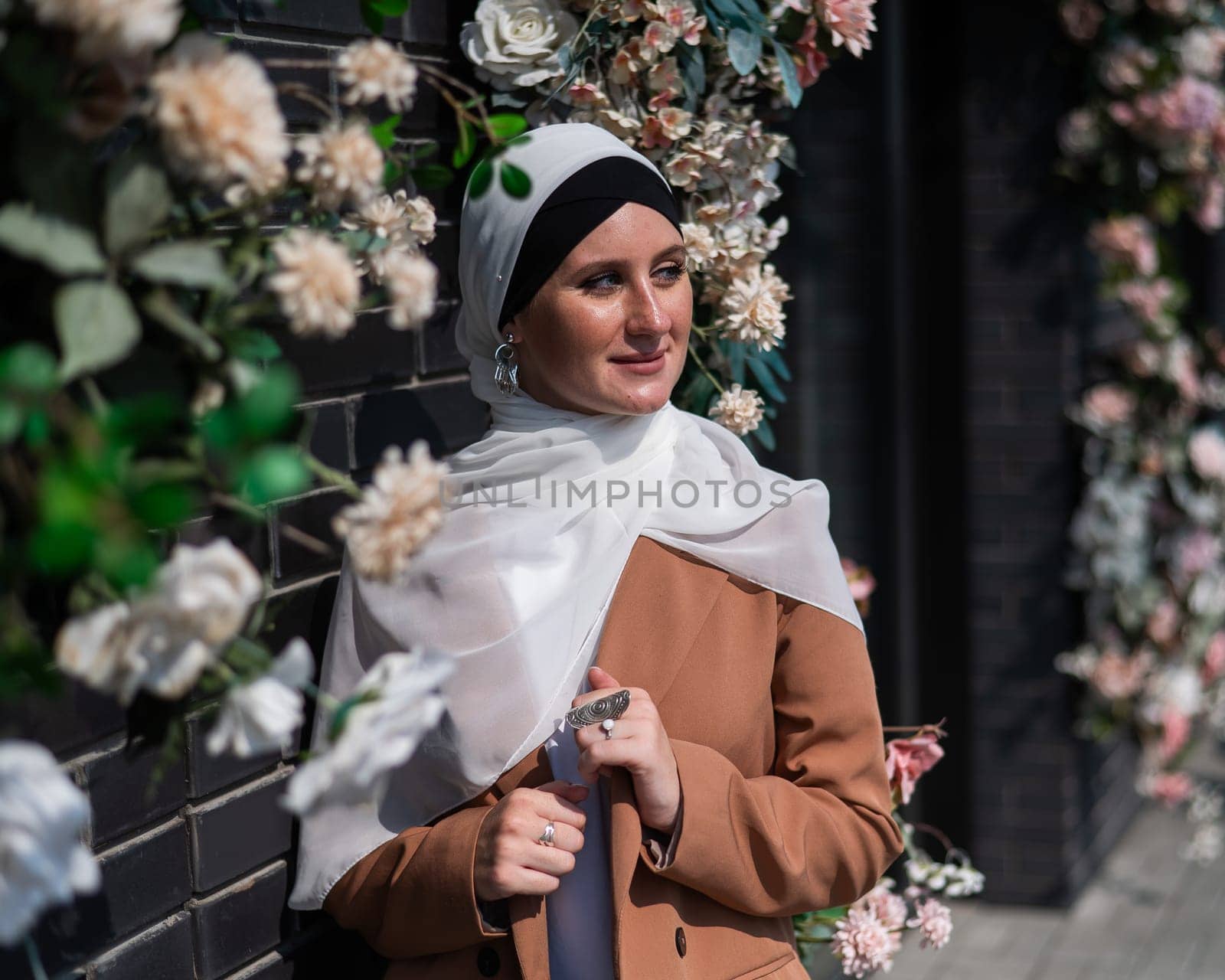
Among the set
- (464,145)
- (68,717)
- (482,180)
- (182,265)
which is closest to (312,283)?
(182,265)

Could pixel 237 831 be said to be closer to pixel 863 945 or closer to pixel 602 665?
pixel 602 665

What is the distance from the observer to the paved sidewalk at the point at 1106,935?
14.5ft

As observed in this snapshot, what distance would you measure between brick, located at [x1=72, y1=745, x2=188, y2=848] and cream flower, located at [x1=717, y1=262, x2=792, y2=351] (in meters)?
1.18

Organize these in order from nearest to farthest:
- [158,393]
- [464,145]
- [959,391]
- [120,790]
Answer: [158,393], [464,145], [120,790], [959,391]

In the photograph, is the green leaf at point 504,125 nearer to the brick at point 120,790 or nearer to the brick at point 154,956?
the brick at point 120,790

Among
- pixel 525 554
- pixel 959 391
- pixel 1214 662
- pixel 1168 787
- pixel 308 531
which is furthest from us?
pixel 1214 662

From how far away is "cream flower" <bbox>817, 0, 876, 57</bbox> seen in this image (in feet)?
8.08

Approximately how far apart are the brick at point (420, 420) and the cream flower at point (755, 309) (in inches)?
19.2

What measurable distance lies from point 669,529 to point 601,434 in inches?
7.0

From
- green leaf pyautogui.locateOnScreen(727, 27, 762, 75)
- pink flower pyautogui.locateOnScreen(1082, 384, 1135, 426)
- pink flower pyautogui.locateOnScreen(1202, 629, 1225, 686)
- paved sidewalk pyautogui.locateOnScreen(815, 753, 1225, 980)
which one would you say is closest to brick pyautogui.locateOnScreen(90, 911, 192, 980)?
green leaf pyautogui.locateOnScreen(727, 27, 762, 75)

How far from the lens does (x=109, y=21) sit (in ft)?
3.53

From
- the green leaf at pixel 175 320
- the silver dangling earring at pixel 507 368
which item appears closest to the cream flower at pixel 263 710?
the green leaf at pixel 175 320

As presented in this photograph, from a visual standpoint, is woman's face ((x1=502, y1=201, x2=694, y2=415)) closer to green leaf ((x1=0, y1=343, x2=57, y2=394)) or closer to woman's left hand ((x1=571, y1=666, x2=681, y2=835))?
woman's left hand ((x1=571, y1=666, x2=681, y2=835))

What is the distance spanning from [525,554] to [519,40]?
910 mm
